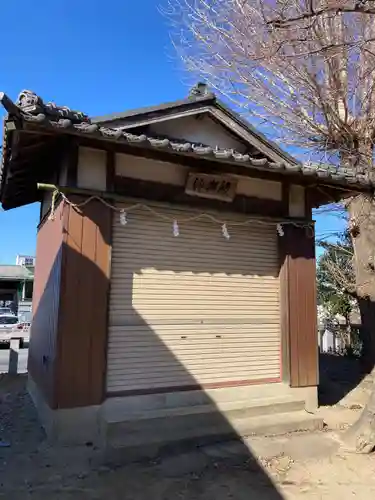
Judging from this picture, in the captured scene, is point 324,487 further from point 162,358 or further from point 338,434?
point 162,358

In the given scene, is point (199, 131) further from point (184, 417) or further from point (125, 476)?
point (125, 476)

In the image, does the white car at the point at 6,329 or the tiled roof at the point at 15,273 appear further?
the tiled roof at the point at 15,273

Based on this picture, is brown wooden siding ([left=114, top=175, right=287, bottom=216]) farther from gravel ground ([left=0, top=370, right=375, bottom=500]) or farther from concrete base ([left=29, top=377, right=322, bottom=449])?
gravel ground ([left=0, top=370, right=375, bottom=500])

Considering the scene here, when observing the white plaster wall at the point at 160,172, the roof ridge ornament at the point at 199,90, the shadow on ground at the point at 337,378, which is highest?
the roof ridge ornament at the point at 199,90

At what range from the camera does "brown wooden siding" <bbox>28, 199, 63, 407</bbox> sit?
224 inches

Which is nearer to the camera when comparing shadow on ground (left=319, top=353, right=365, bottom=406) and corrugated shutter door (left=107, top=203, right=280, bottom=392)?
corrugated shutter door (left=107, top=203, right=280, bottom=392)

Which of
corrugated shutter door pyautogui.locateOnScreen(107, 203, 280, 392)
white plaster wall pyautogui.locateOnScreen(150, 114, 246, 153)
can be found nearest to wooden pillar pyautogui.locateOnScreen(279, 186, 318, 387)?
corrugated shutter door pyautogui.locateOnScreen(107, 203, 280, 392)

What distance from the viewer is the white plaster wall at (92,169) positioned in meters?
5.79

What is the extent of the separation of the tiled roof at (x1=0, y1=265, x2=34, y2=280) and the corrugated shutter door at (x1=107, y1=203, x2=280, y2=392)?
78.2 feet

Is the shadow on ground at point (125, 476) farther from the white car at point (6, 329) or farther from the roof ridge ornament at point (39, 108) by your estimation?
the white car at point (6, 329)

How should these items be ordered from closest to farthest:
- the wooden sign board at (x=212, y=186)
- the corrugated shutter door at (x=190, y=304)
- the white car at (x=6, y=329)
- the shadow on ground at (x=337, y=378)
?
the corrugated shutter door at (x=190, y=304) → the wooden sign board at (x=212, y=186) → the shadow on ground at (x=337, y=378) → the white car at (x=6, y=329)

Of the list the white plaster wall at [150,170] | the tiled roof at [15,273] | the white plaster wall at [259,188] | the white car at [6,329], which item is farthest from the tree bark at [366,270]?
the tiled roof at [15,273]

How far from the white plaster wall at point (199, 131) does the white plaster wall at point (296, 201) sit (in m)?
1.14

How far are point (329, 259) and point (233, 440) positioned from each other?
9042mm
